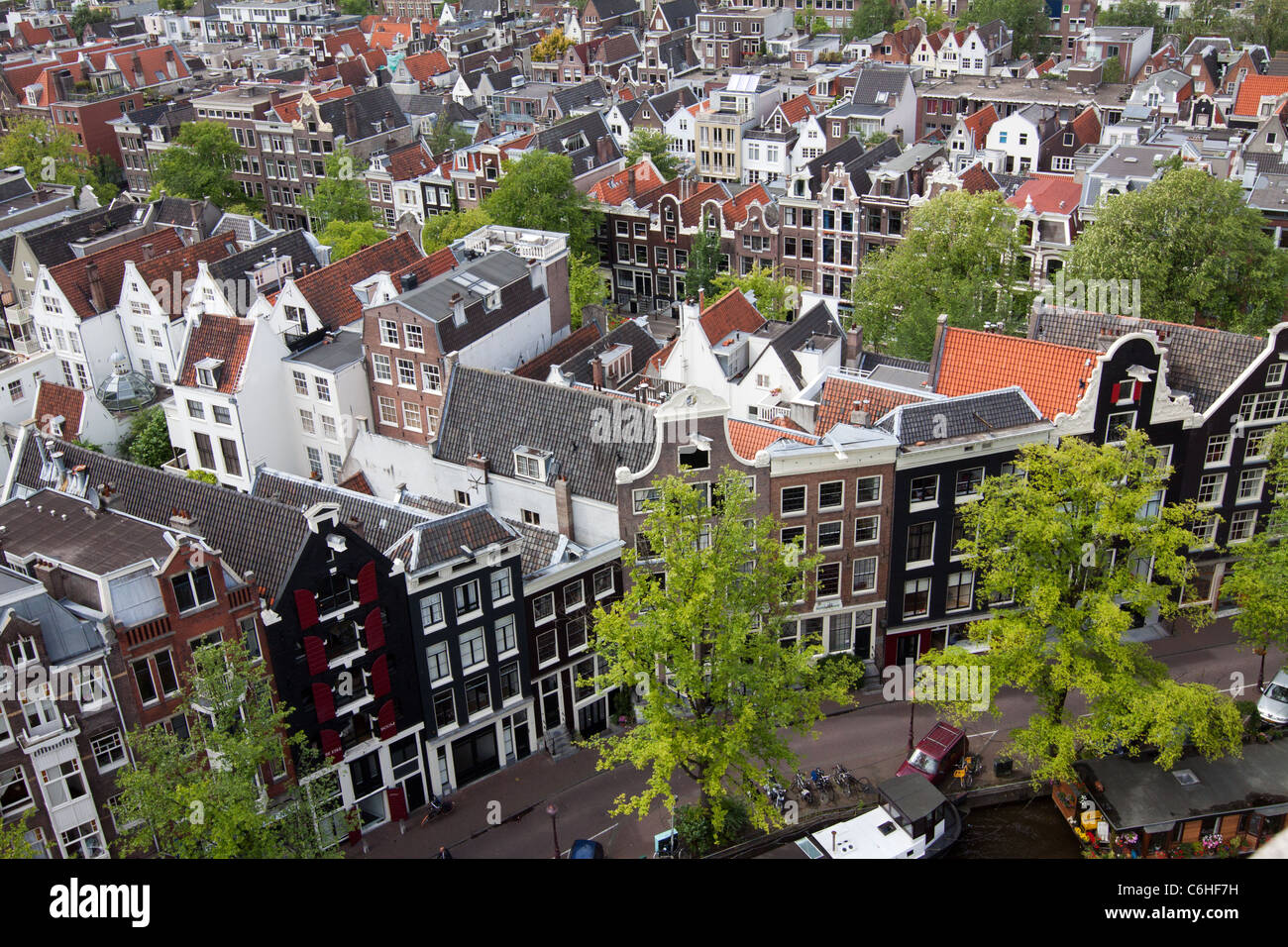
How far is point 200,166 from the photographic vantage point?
133 meters

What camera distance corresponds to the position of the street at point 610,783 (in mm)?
55188

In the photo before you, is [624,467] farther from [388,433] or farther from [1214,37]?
[1214,37]

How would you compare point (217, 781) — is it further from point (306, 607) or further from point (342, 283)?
point (342, 283)

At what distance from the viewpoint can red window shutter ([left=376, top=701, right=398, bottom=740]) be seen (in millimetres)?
54438

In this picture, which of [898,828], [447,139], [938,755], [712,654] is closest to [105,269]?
[447,139]

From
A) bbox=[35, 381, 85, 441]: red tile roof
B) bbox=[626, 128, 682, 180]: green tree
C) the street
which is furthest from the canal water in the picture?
bbox=[626, 128, 682, 180]: green tree

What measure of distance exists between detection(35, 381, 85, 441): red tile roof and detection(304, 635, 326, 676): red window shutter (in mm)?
38243

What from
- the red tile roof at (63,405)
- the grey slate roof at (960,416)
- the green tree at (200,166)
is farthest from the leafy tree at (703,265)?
the green tree at (200,166)

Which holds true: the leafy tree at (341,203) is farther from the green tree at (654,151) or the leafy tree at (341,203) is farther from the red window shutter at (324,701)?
the red window shutter at (324,701)

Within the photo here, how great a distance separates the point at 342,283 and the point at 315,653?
3784 cm

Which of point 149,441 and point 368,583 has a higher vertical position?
point 368,583

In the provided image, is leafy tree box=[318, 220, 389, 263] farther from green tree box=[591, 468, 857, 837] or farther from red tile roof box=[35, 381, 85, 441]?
green tree box=[591, 468, 857, 837]

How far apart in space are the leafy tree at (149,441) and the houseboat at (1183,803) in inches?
2403
